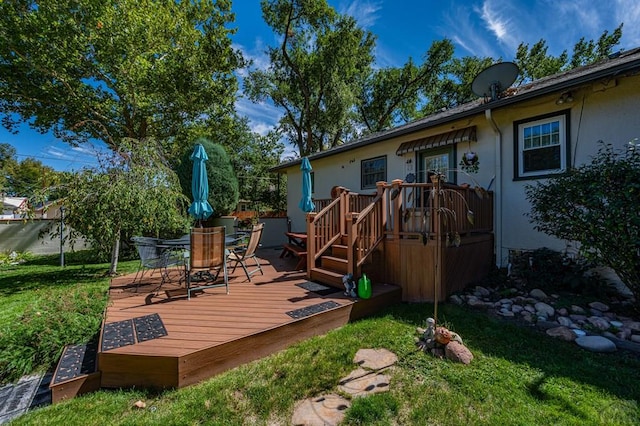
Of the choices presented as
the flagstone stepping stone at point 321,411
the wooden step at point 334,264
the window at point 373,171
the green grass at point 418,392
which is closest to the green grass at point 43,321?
the green grass at point 418,392

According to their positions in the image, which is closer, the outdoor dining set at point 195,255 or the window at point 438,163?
the outdoor dining set at point 195,255

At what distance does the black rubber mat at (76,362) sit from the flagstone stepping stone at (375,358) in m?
2.54

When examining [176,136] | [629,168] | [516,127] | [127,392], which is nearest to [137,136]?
[176,136]

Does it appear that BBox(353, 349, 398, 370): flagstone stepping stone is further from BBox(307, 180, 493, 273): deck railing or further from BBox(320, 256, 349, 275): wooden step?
BBox(320, 256, 349, 275): wooden step

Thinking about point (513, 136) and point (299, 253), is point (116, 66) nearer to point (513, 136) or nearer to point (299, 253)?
point (299, 253)

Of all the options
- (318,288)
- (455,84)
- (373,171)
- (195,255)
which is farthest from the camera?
(455,84)

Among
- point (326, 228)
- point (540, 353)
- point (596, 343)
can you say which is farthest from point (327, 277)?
point (596, 343)

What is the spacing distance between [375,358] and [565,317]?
296 centimetres

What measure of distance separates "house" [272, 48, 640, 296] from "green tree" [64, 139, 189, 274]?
589 centimetres

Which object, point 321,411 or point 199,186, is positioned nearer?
point 321,411

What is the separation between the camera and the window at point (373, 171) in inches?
331

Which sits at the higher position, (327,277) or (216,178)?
(216,178)

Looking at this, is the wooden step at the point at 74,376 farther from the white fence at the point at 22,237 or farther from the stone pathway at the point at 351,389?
the white fence at the point at 22,237

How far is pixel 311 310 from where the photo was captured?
11.9 feet
